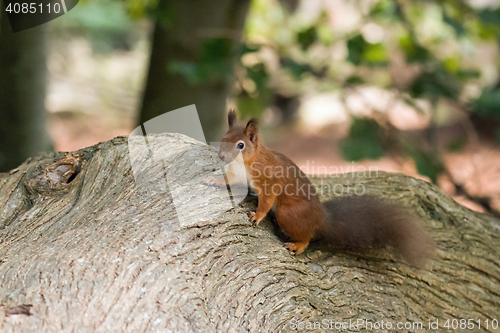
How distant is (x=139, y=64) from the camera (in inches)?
429

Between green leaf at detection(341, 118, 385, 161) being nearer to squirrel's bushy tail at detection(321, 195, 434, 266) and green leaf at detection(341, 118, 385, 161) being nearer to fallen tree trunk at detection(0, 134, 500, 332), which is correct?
fallen tree trunk at detection(0, 134, 500, 332)

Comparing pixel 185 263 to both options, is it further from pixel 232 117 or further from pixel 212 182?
pixel 232 117

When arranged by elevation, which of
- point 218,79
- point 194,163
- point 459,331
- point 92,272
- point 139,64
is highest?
point 139,64

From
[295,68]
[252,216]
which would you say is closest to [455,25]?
[295,68]

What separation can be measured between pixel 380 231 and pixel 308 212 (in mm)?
492

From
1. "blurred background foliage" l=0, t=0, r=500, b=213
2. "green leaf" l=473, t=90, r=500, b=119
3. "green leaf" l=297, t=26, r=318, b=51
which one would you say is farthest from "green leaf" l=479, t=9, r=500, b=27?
"green leaf" l=297, t=26, r=318, b=51

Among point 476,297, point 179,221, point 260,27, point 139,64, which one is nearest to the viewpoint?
point 179,221

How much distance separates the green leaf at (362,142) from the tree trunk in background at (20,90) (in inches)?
128

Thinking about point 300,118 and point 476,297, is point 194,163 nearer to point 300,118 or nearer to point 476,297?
point 476,297

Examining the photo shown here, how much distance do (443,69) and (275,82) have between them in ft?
13.0

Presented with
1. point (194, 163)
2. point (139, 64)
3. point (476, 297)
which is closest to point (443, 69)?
point (476, 297)

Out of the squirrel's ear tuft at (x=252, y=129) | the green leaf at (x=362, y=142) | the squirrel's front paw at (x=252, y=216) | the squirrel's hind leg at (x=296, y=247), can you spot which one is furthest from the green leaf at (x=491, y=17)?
the squirrel's front paw at (x=252, y=216)

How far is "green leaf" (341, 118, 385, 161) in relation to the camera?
361 cm

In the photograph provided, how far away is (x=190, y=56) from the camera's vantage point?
456 centimetres
